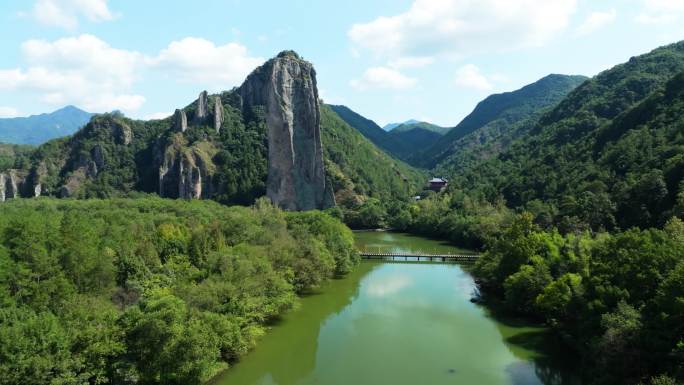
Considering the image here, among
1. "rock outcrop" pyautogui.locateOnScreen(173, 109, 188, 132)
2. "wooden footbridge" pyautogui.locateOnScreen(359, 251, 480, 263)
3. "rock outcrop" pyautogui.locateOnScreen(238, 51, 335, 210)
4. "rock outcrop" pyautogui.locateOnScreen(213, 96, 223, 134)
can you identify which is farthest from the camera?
"rock outcrop" pyautogui.locateOnScreen(213, 96, 223, 134)

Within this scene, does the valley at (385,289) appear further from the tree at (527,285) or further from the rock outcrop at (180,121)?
the rock outcrop at (180,121)

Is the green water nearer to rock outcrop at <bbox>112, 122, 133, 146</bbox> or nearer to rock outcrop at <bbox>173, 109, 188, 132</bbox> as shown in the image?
rock outcrop at <bbox>173, 109, 188, 132</bbox>

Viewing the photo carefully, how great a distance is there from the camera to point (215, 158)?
11700cm

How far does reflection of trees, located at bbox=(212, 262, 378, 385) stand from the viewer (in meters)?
24.9

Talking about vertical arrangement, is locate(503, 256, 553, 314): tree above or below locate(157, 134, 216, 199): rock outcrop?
below

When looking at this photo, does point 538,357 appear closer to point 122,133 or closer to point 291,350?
point 291,350

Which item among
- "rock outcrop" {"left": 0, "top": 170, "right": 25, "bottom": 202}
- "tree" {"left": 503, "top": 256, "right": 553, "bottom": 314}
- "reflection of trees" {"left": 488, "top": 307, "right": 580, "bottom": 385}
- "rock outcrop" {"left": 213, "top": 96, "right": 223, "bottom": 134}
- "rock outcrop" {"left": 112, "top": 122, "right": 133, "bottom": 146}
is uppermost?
"rock outcrop" {"left": 213, "top": 96, "right": 223, "bottom": 134}

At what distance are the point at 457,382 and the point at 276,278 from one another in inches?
527

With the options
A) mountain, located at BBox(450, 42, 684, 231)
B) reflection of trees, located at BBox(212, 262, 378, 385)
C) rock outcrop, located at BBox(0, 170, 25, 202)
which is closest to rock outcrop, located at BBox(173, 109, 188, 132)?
rock outcrop, located at BBox(0, 170, 25, 202)

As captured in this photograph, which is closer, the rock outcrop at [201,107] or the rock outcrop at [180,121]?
the rock outcrop at [180,121]

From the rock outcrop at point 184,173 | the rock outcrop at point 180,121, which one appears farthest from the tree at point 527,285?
the rock outcrop at point 180,121

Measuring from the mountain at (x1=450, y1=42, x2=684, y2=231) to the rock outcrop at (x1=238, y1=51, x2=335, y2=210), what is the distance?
34.2m

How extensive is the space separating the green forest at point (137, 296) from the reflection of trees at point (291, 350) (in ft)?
3.22

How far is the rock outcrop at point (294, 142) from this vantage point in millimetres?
111375
